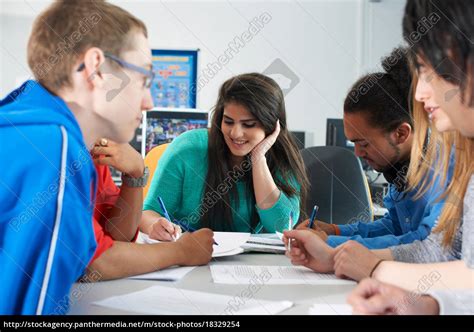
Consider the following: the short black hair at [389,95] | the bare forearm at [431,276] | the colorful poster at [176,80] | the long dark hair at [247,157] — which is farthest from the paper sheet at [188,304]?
the colorful poster at [176,80]

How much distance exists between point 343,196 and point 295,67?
7.15 ft

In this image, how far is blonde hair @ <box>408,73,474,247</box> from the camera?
2.55 feet

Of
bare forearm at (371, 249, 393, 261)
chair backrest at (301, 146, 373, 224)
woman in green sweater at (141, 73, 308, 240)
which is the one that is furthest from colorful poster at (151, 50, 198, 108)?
bare forearm at (371, 249, 393, 261)

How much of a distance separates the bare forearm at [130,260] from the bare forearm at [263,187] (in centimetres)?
62

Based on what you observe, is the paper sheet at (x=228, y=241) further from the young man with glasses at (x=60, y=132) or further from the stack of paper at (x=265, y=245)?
the young man with glasses at (x=60, y=132)

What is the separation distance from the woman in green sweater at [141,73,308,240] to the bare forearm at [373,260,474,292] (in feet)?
2.27

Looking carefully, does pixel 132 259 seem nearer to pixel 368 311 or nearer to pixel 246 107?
pixel 368 311

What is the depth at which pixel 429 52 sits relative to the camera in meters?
0.67

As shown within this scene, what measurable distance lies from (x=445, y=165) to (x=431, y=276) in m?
0.24

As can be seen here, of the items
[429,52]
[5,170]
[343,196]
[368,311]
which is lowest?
[343,196]

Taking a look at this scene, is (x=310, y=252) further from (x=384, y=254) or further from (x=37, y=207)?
(x=37, y=207)

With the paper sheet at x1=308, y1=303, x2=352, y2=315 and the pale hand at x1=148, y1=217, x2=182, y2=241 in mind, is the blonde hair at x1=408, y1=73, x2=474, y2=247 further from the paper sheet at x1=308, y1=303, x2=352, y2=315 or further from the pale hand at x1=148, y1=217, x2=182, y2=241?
the pale hand at x1=148, y1=217, x2=182, y2=241

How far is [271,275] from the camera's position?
0.85 m

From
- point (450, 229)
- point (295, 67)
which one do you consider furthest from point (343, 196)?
point (295, 67)
